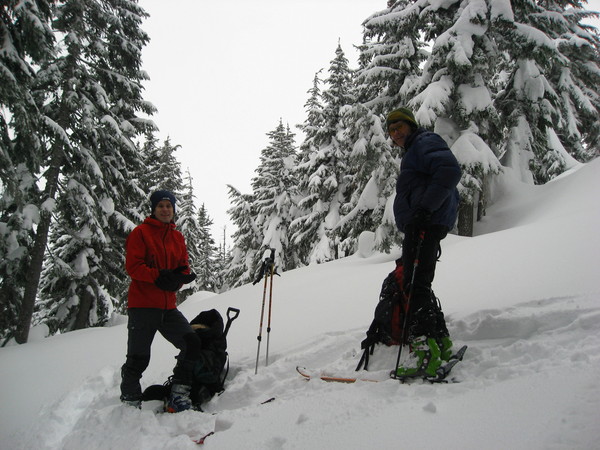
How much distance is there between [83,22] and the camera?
1123 cm

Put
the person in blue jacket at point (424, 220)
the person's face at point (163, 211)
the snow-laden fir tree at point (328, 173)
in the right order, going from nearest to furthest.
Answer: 1. the person in blue jacket at point (424, 220)
2. the person's face at point (163, 211)
3. the snow-laden fir tree at point (328, 173)

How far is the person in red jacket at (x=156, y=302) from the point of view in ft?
12.3

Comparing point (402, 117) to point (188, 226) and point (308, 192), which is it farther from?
point (188, 226)

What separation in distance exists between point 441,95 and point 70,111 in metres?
11.2

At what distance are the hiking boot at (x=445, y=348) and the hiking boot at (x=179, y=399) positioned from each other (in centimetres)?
252

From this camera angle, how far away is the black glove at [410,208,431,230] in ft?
10.7

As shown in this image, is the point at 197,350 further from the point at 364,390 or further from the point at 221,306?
the point at 221,306

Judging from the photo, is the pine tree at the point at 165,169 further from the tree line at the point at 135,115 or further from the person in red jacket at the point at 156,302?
the person in red jacket at the point at 156,302

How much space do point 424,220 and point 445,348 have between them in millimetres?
1182

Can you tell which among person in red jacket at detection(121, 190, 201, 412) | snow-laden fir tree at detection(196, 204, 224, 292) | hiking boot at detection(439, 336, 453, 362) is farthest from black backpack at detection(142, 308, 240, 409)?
snow-laden fir tree at detection(196, 204, 224, 292)

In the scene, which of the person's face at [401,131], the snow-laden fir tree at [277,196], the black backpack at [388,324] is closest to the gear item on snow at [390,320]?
the black backpack at [388,324]

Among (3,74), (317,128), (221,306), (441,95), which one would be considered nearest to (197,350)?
(221,306)

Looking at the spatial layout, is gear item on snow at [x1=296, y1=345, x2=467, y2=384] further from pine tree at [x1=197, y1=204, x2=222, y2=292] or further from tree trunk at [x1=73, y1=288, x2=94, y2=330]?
pine tree at [x1=197, y1=204, x2=222, y2=292]

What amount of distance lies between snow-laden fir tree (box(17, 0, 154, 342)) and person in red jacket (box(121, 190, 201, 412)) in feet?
27.9
